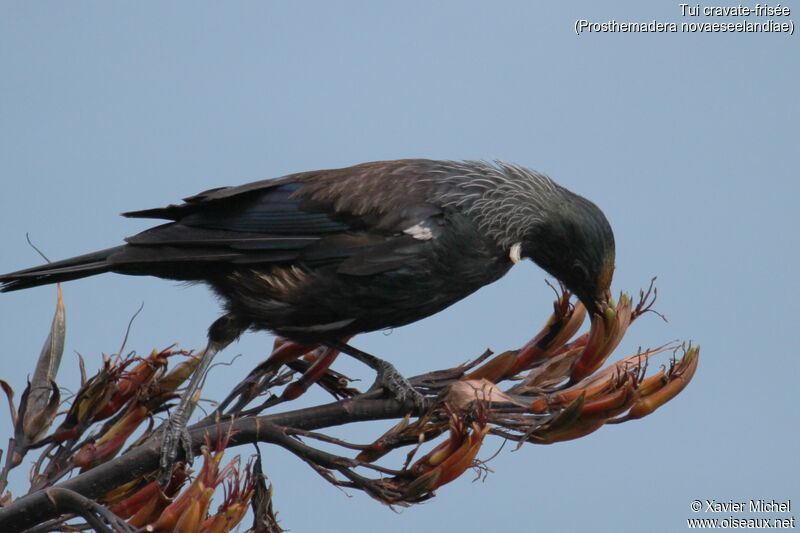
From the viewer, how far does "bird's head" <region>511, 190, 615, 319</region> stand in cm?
349

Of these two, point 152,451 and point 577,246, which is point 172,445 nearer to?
point 152,451

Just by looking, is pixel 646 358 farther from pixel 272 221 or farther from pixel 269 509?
pixel 272 221

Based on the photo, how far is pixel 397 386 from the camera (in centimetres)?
314

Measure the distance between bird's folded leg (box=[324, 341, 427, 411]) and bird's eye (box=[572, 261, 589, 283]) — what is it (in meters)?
0.69

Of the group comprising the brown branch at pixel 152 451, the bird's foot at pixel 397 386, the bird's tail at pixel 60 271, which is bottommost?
the brown branch at pixel 152 451

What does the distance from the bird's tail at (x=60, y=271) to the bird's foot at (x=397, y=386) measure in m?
1.01

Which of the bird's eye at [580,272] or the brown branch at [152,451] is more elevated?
the bird's eye at [580,272]

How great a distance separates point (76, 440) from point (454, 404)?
1.05 metres

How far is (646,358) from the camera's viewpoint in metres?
2.81

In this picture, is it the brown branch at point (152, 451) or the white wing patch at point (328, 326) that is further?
the white wing patch at point (328, 326)

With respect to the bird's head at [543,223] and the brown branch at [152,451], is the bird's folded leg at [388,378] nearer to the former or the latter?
the brown branch at [152,451]

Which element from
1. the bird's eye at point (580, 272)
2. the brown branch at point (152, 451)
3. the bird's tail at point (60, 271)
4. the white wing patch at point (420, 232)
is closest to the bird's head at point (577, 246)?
the bird's eye at point (580, 272)

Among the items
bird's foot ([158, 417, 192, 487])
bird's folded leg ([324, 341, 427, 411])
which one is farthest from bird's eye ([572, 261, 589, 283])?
bird's foot ([158, 417, 192, 487])

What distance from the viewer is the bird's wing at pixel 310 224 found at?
11.3 ft
